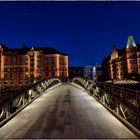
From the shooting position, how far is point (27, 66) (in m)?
60.2

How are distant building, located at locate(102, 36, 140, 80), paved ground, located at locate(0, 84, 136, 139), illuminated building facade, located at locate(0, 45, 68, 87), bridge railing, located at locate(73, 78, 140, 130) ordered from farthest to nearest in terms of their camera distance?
distant building, located at locate(102, 36, 140, 80), illuminated building facade, located at locate(0, 45, 68, 87), bridge railing, located at locate(73, 78, 140, 130), paved ground, located at locate(0, 84, 136, 139)

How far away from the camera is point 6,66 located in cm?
5934

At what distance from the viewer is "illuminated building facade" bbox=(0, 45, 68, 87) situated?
59281 mm

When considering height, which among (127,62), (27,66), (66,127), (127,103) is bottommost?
(66,127)

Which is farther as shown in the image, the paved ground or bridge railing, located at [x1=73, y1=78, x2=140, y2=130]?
bridge railing, located at [x1=73, y1=78, x2=140, y2=130]

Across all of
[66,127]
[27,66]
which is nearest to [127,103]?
[66,127]

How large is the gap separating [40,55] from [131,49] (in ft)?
127

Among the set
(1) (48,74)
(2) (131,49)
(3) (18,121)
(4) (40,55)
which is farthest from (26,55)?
(3) (18,121)

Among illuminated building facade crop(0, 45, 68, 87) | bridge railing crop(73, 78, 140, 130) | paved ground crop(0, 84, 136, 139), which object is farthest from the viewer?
illuminated building facade crop(0, 45, 68, 87)

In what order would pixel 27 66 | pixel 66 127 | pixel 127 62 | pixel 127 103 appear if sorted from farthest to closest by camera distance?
pixel 127 62
pixel 27 66
pixel 127 103
pixel 66 127

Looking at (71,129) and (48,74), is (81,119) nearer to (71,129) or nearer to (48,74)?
(71,129)

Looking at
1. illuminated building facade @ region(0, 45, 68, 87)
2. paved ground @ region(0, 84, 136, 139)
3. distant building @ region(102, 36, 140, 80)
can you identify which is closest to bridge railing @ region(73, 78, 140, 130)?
paved ground @ region(0, 84, 136, 139)

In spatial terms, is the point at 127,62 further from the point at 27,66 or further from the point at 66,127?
A: the point at 66,127

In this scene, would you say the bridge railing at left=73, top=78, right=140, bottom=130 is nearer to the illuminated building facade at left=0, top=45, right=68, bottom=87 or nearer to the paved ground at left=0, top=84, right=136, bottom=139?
the paved ground at left=0, top=84, right=136, bottom=139
